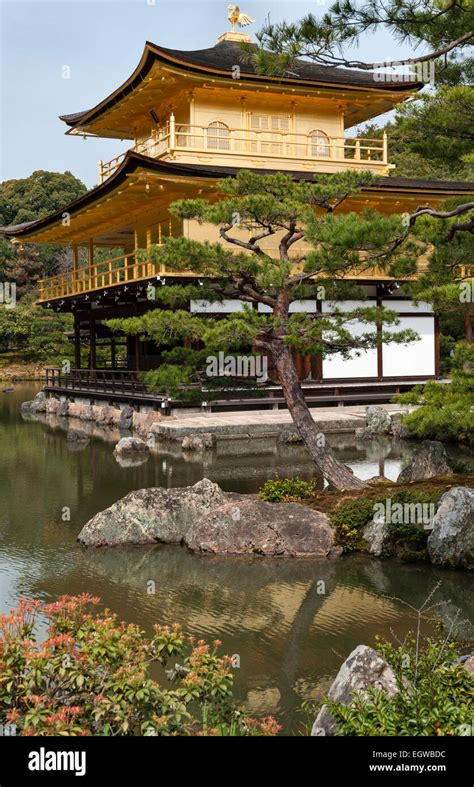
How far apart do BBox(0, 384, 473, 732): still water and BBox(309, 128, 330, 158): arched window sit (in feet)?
51.7

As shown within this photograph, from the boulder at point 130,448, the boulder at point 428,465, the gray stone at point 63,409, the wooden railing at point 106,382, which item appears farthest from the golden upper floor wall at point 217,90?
the boulder at point 428,465

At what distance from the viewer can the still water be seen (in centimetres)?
643

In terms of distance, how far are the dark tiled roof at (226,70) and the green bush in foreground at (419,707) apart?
18550 millimetres

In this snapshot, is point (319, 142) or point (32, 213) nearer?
point (319, 142)

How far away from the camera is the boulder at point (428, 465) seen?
12.3 meters

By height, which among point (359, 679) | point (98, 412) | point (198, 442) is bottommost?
point (359, 679)

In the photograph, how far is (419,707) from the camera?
4078 millimetres

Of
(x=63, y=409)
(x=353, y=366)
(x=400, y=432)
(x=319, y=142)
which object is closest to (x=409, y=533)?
(x=400, y=432)

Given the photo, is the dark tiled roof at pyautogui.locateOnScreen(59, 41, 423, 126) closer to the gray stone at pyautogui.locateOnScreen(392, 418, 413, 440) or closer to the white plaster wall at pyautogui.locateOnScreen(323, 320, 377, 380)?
the white plaster wall at pyautogui.locateOnScreen(323, 320, 377, 380)

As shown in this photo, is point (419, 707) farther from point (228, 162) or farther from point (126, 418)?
point (228, 162)

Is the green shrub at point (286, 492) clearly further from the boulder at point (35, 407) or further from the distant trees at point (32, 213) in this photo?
the distant trees at point (32, 213)

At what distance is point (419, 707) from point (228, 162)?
21.6m

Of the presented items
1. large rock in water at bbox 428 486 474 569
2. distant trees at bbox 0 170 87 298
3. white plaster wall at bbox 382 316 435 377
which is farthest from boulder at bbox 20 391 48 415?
distant trees at bbox 0 170 87 298
